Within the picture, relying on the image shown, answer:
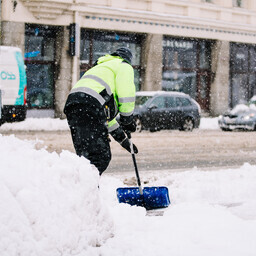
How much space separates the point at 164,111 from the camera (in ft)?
55.2

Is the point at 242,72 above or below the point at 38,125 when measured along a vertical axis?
above

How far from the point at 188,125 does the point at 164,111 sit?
1542mm

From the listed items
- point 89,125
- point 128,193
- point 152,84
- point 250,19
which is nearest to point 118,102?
point 89,125

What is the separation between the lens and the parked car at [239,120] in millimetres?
18297

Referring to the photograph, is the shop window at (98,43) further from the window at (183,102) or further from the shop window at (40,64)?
the window at (183,102)

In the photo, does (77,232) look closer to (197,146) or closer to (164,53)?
(197,146)

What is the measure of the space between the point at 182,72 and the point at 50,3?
792 cm

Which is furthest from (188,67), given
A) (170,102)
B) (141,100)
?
(141,100)

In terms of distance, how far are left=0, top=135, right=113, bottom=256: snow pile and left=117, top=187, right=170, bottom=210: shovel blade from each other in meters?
1.57

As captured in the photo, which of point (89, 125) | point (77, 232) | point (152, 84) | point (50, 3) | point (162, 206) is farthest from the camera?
point (152, 84)

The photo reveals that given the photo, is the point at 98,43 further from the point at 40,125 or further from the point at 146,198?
the point at 146,198

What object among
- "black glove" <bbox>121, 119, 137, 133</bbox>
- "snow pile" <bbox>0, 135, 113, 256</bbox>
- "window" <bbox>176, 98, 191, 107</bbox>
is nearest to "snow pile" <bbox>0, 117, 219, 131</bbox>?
"window" <bbox>176, 98, 191, 107</bbox>

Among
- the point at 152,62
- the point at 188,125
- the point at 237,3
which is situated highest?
the point at 237,3

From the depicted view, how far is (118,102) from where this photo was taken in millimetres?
4891
